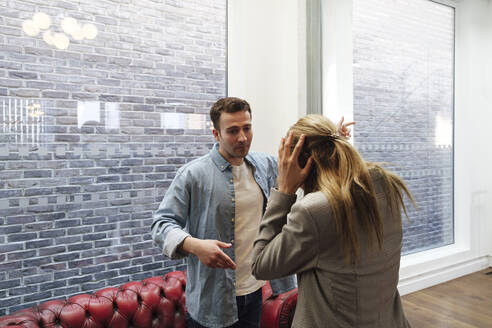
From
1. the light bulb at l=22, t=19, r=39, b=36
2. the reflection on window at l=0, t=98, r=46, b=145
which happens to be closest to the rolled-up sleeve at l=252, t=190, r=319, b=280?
the reflection on window at l=0, t=98, r=46, b=145

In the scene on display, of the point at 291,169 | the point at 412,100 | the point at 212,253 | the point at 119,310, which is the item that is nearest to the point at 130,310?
the point at 119,310

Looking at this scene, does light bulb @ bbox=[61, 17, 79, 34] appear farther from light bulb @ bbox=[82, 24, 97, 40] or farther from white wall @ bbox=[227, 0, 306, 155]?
white wall @ bbox=[227, 0, 306, 155]

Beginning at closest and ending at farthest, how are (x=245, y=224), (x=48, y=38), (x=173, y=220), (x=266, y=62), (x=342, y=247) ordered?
(x=342, y=247) < (x=173, y=220) < (x=245, y=224) < (x=48, y=38) < (x=266, y=62)

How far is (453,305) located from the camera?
10.1ft

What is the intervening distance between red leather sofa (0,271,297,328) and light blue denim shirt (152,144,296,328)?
2.11ft

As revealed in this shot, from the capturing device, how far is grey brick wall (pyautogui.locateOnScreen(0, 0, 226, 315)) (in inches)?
84.5

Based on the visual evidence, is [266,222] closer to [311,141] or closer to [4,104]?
[311,141]

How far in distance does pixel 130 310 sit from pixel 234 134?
1234 millimetres

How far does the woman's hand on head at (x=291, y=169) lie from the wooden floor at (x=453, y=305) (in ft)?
7.08

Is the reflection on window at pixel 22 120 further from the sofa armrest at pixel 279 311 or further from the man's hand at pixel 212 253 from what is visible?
the sofa armrest at pixel 279 311

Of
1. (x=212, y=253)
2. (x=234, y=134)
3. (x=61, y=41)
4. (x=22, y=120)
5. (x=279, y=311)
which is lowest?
(x=279, y=311)

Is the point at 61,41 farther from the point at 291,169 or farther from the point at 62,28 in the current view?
the point at 291,169

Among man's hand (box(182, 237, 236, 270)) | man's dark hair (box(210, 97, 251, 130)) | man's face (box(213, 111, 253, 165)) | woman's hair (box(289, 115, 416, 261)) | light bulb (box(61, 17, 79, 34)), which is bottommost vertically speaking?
man's hand (box(182, 237, 236, 270))

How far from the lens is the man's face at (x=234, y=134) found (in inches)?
67.6
